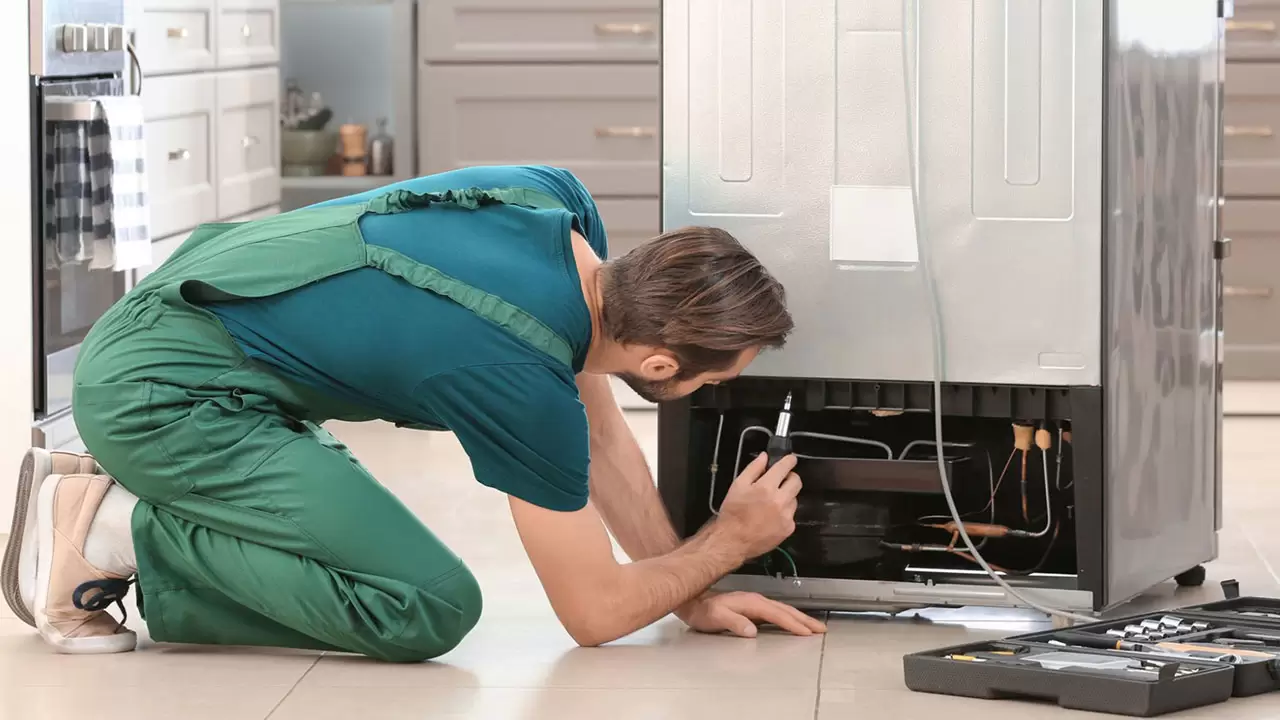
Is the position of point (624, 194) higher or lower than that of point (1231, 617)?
higher

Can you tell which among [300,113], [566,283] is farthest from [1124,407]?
[300,113]

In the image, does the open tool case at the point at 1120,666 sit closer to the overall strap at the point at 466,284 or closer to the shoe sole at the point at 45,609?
the overall strap at the point at 466,284

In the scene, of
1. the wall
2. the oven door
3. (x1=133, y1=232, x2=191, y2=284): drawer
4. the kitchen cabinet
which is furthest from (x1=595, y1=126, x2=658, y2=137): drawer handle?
the wall

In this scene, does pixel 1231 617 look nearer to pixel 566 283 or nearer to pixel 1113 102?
pixel 1113 102

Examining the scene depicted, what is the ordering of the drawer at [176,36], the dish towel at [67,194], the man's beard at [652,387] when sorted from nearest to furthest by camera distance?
the man's beard at [652,387] < the dish towel at [67,194] < the drawer at [176,36]

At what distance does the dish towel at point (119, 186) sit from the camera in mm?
2877

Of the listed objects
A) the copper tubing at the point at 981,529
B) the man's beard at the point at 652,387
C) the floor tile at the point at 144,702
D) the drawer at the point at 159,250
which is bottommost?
the floor tile at the point at 144,702

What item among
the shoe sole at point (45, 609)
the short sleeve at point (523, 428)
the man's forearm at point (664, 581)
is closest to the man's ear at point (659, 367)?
the short sleeve at point (523, 428)

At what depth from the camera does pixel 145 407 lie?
1.95 meters

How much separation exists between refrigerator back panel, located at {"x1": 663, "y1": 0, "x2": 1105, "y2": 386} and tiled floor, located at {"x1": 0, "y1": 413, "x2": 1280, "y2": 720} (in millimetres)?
335

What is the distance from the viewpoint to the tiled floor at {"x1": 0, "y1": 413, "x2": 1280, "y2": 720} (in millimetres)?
1760

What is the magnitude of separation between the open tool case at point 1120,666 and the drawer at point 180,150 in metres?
2.04

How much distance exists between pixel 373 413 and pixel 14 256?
1.03 m

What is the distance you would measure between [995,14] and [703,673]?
807 mm
